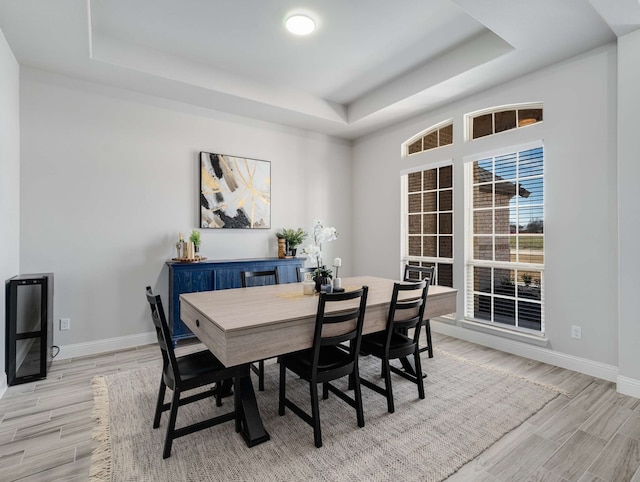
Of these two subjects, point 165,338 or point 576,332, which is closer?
point 165,338

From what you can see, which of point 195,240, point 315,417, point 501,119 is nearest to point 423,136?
point 501,119

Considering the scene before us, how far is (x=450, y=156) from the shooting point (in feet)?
14.0

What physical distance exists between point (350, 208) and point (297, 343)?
13.1 feet

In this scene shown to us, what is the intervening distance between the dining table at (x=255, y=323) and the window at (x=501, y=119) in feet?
7.19

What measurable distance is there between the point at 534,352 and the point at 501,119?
2.53 m

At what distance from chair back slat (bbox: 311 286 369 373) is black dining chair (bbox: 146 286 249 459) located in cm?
55

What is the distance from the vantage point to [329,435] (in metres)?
2.14

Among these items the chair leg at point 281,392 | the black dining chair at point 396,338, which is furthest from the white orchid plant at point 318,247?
the chair leg at point 281,392

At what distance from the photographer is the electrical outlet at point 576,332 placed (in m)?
3.14

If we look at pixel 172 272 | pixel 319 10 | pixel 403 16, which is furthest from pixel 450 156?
pixel 172 272

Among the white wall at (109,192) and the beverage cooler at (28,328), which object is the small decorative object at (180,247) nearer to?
the white wall at (109,192)

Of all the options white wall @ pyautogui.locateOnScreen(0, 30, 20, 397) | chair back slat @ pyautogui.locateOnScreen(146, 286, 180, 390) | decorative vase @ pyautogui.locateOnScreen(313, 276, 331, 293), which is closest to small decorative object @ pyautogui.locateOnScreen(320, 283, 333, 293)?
decorative vase @ pyautogui.locateOnScreen(313, 276, 331, 293)

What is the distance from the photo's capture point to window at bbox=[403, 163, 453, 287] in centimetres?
438

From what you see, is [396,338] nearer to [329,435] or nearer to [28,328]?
[329,435]
